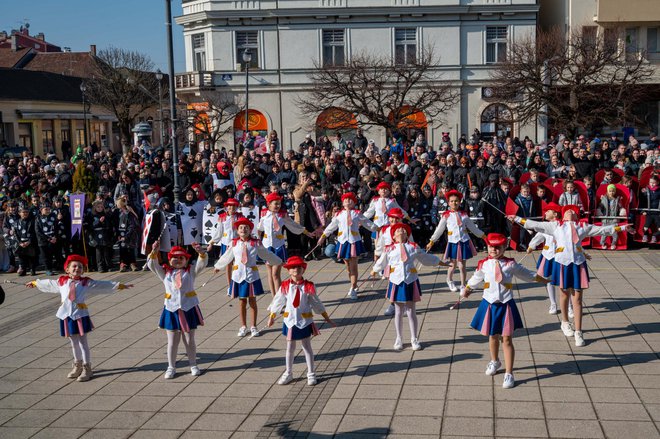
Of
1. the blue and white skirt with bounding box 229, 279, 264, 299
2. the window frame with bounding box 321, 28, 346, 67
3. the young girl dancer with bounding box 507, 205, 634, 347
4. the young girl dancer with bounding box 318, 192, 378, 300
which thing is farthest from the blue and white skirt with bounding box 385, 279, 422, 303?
the window frame with bounding box 321, 28, 346, 67

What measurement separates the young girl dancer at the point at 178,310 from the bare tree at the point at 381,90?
75.6 feet

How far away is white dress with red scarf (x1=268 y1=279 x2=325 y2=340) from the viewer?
903 centimetres

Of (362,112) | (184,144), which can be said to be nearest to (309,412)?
(362,112)

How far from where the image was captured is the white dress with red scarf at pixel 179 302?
953cm

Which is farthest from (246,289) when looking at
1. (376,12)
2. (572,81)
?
(376,12)

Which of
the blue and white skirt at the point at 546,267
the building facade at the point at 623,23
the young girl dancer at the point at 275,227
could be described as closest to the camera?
the blue and white skirt at the point at 546,267

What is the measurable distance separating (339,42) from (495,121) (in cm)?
868

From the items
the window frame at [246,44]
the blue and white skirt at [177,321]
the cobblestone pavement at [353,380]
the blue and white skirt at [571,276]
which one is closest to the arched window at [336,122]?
the window frame at [246,44]

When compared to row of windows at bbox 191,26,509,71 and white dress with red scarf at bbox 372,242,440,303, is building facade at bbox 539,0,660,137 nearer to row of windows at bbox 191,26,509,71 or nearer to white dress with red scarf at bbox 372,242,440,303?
row of windows at bbox 191,26,509,71

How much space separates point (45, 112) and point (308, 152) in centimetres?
3533

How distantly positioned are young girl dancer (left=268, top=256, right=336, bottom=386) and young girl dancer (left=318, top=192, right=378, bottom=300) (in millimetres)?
3973

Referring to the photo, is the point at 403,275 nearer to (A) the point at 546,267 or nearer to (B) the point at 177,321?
(A) the point at 546,267

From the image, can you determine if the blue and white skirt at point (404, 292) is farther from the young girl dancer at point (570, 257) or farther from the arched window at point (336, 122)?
the arched window at point (336, 122)

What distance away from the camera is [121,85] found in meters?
50.4
